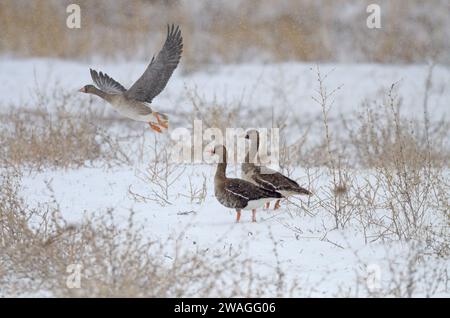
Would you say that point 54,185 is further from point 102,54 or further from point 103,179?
point 102,54

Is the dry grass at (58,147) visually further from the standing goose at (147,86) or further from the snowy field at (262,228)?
the standing goose at (147,86)

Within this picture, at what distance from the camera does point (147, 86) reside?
8539 mm

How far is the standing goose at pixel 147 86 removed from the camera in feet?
27.2

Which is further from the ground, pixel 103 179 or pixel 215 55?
pixel 215 55

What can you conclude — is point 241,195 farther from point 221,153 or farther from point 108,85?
point 108,85

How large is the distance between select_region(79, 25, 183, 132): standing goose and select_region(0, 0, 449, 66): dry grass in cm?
813

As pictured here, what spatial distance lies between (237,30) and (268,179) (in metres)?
11.9

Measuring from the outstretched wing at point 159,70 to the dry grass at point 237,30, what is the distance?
27.4 ft

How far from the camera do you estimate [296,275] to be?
519cm

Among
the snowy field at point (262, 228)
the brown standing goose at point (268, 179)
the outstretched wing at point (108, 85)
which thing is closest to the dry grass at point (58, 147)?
the snowy field at point (262, 228)

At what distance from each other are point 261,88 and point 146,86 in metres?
7.92

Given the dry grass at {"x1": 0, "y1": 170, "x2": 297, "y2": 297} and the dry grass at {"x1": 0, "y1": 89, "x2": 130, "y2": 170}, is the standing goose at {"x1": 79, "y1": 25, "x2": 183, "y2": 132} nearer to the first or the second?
the dry grass at {"x1": 0, "y1": 89, "x2": 130, "y2": 170}

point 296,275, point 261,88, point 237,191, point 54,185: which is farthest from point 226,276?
point 261,88

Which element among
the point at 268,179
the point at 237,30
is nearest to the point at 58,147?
the point at 268,179
